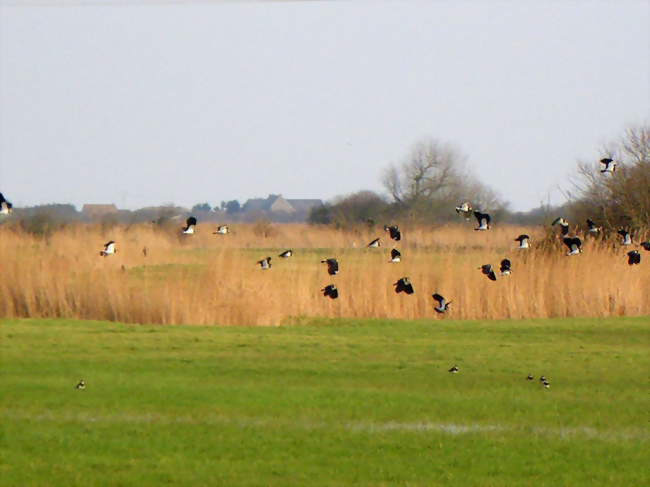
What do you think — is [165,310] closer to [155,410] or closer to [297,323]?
[297,323]

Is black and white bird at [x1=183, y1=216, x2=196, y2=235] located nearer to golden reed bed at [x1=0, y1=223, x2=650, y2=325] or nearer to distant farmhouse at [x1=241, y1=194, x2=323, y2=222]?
golden reed bed at [x1=0, y1=223, x2=650, y2=325]

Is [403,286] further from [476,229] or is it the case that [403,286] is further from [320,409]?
[320,409]

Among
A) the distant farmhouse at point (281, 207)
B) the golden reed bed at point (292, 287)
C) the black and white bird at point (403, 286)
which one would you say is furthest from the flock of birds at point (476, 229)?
the distant farmhouse at point (281, 207)

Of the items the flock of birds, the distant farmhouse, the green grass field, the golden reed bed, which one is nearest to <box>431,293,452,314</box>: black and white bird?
the flock of birds

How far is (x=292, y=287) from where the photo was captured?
2559cm

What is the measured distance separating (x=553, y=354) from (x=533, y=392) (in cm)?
409

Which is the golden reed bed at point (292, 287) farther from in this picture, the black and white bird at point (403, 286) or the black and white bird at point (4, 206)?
the black and white bird at point (4, 206)

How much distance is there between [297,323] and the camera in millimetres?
24234

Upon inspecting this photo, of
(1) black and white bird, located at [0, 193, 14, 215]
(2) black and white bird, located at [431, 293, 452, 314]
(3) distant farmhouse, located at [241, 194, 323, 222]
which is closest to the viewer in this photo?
(1) black and white bird, located at [0, 193, 14, 215]

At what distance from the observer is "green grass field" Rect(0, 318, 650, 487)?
372 inches

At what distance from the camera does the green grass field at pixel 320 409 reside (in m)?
9.46

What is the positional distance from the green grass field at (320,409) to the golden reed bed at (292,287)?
2.99 m

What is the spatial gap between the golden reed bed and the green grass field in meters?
2.99

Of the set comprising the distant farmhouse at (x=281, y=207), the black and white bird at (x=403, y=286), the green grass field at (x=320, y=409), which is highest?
the distant farmhouse at (x=281, y=207)
